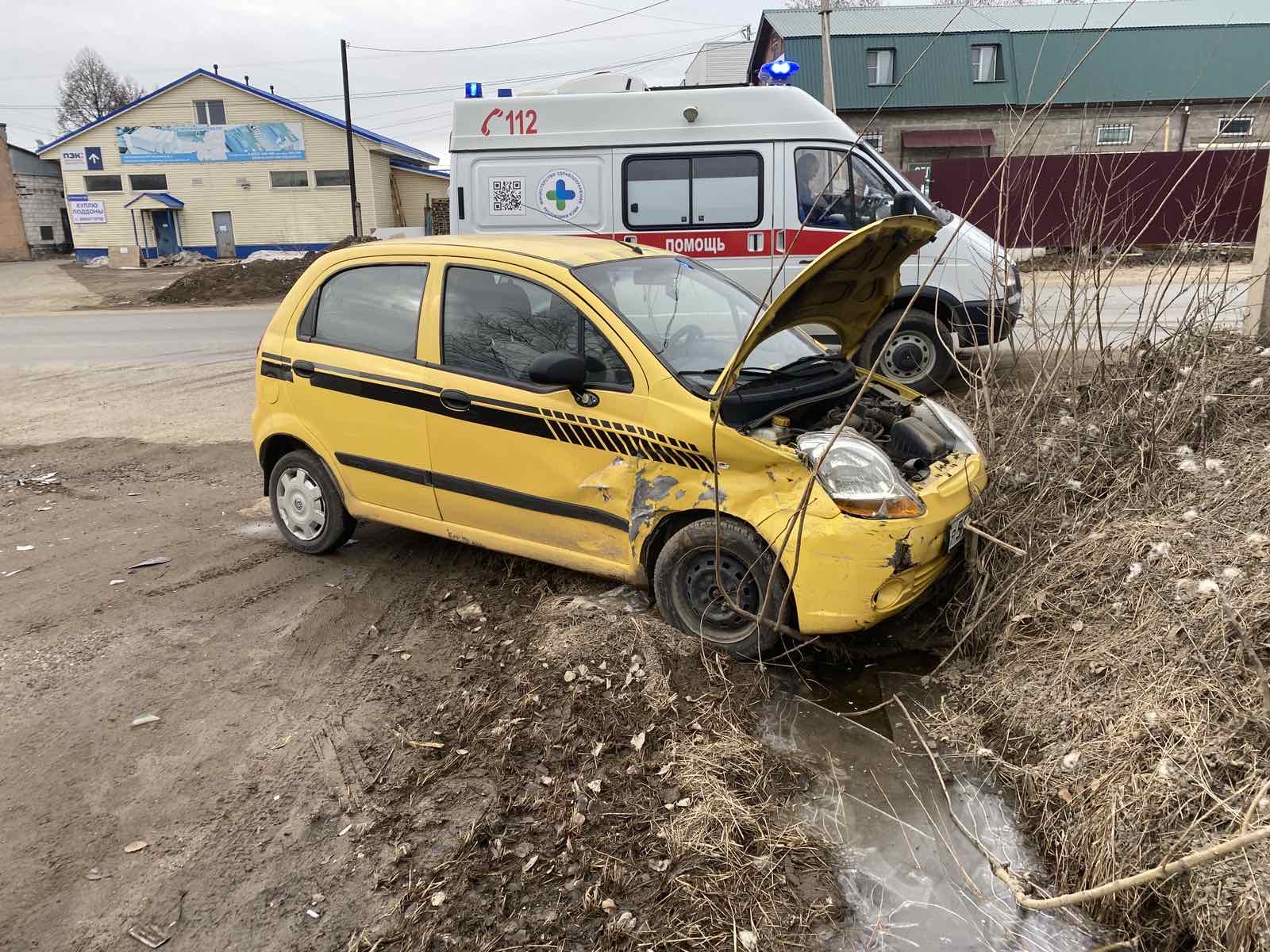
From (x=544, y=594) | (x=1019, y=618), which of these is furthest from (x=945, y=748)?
(x=544, y=594)

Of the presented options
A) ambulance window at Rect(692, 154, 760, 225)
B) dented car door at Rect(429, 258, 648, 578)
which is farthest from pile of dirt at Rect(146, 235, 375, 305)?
dented car door at Rect(429, 258, 648, 578)

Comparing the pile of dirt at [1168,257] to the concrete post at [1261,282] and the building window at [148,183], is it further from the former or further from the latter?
the building window at [148,183]

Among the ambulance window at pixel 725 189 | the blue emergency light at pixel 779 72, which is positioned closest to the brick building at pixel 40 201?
the blue emergency light at pixel 779 72

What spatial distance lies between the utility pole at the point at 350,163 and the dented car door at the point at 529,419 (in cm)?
3462

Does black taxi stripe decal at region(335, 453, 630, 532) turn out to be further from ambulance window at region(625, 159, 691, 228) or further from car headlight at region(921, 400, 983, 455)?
ambulance window at region(625, 159, 691, 228)

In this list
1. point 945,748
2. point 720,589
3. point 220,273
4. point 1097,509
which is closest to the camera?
point 945,748

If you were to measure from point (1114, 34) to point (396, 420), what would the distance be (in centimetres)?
3410

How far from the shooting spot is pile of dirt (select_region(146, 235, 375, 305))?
2500 centimetres

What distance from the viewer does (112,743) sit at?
3.53 meters

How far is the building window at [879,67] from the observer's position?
32619 mm

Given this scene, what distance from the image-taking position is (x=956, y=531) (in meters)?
3.89

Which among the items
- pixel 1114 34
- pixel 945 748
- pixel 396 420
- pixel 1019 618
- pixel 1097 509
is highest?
pixel 1114 34

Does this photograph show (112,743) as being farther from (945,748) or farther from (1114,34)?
(1114,34)

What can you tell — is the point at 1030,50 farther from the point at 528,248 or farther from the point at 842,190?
the point at 528,248
